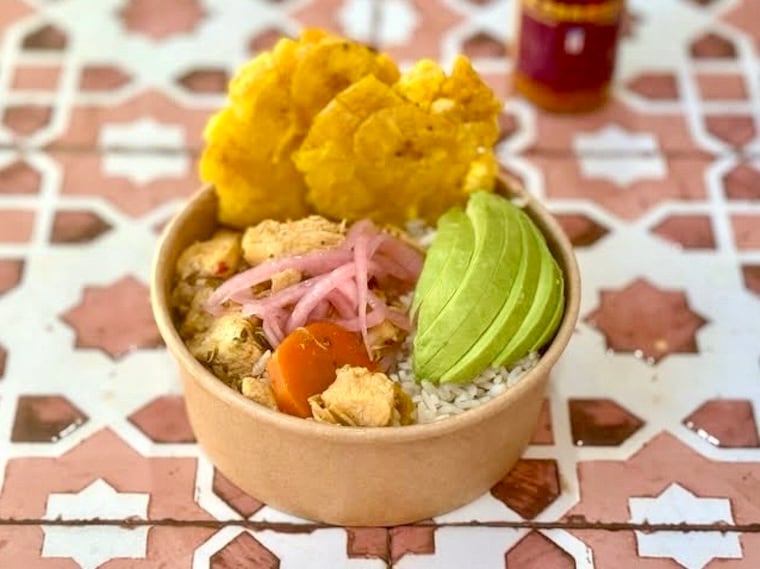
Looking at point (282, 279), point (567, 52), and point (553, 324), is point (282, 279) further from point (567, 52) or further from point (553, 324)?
point (567, 52)

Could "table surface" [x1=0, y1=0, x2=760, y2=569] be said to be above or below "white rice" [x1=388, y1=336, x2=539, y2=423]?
below

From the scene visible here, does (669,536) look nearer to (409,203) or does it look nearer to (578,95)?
(409,203)

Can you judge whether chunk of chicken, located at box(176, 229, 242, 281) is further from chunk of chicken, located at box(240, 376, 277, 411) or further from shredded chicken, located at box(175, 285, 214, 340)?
chunk of chicken, located at box(240, 376, 277, 411)

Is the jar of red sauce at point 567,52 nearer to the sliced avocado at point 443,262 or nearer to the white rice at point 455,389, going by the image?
the sliced avocado at point 443,262

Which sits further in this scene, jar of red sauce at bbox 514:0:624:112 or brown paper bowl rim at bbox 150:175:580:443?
jar of red sauce at bbox 514:0:624:112

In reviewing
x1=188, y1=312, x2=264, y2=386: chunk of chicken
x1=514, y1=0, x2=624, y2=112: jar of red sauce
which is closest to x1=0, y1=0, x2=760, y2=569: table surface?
x1=514, y1=0, x2=624, y2=112: jar of red sauce

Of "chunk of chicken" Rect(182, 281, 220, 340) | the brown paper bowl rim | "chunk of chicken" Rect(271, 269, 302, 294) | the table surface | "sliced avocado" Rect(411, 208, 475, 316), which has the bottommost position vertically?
the table surface

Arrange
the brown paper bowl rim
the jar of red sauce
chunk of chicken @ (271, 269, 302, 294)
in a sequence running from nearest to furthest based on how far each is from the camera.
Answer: the brown paper bowl rim < chunk of chicken @ (271, 269, 302, 294) < the jar of red sauce

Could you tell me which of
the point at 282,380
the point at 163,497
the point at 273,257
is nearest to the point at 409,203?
the point at 273,257
